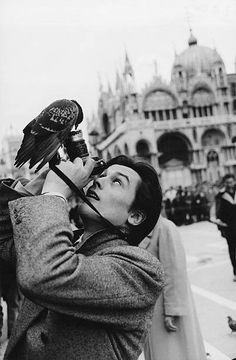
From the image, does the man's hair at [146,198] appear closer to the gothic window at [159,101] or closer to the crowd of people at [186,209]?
the crowd of people at [186,209]

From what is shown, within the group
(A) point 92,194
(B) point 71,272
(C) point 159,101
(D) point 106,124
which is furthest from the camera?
(D) point 106,124

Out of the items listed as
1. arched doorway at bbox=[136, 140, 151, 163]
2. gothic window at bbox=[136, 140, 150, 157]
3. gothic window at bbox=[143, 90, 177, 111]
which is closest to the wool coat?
arched doorway at bbox=[136, 140, 151, 163]

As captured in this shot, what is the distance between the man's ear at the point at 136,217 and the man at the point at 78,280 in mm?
83

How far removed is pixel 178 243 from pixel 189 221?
15.5 meters

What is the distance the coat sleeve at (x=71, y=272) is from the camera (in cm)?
105

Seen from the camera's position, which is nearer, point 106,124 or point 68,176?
point 68,176

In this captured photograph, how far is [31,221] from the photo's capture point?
1.11 m

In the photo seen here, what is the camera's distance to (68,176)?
121 centimetres

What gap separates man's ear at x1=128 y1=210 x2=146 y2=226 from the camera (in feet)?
4.62

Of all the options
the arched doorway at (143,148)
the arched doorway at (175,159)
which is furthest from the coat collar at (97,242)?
the arched doorway at (175,159)

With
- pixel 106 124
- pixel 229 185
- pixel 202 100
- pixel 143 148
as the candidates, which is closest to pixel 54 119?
pixel 229 185

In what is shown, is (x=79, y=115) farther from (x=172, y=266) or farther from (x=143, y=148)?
(x=143, y=148)

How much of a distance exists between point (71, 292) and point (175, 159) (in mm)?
40285

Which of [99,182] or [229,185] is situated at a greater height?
[99,182]
